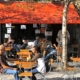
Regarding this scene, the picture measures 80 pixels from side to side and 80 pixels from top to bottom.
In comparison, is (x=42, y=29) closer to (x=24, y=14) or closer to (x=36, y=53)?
(x=24, y=14)

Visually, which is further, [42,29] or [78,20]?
[42,29]

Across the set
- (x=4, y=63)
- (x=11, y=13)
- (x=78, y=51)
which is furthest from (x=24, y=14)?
Result: (x=4, y=63)

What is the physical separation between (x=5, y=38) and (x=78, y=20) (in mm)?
4388

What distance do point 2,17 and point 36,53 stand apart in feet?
22.2

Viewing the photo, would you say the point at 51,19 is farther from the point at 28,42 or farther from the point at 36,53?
the point at 36,53

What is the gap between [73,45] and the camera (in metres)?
18.6

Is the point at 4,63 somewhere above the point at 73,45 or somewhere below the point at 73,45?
above

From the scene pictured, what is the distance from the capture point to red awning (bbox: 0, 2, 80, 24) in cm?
1731

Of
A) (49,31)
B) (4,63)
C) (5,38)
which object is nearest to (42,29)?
(49,31)

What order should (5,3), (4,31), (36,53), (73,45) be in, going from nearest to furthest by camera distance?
(36,53) < (5,3) < (73,45) < (4,31)

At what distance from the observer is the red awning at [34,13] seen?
1731 centimetres

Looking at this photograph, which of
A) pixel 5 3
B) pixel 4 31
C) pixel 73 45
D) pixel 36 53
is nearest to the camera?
pixel 36 53

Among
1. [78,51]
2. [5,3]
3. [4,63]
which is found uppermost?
[5,3]

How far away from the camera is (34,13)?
59.0 ft
